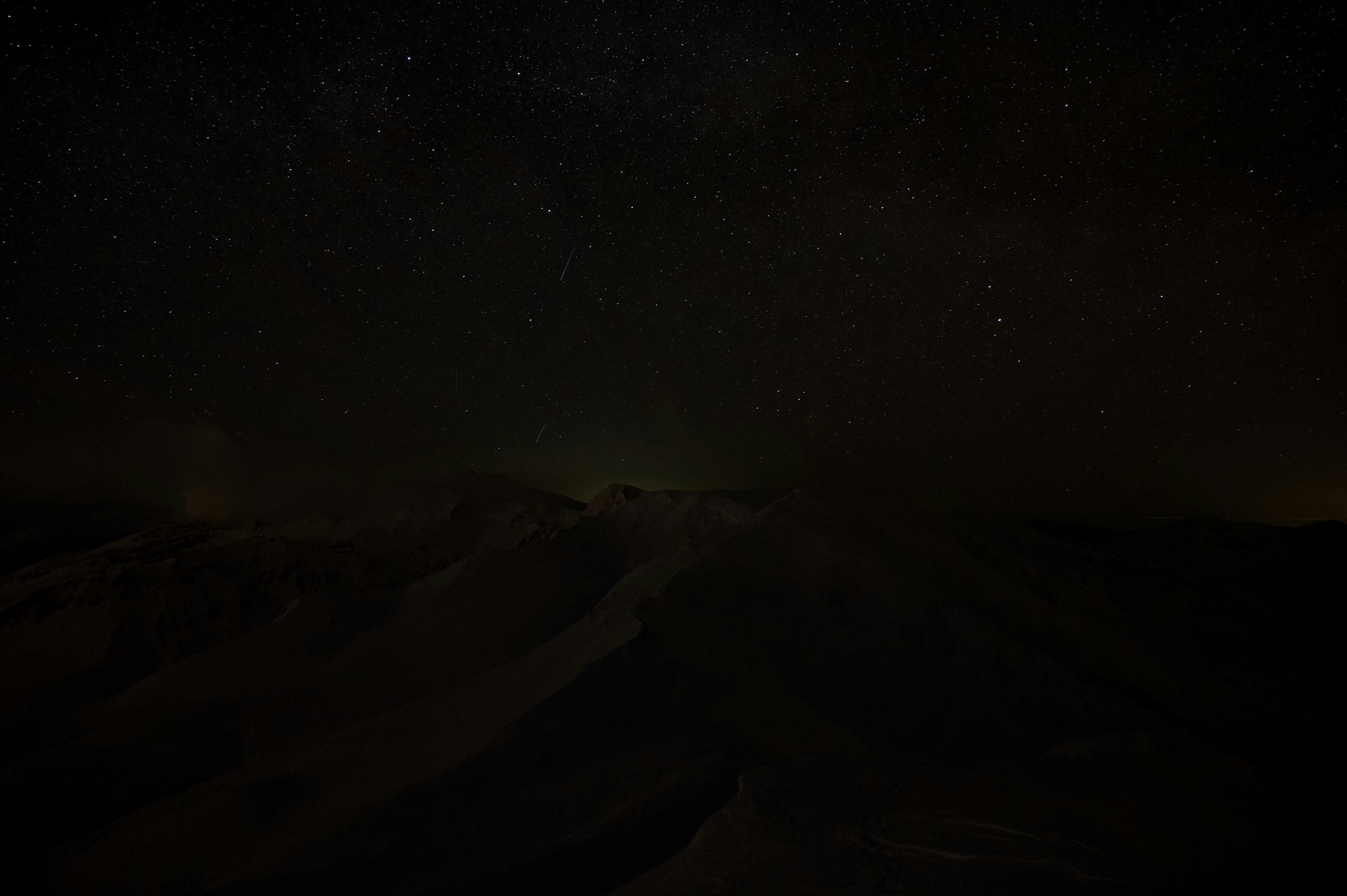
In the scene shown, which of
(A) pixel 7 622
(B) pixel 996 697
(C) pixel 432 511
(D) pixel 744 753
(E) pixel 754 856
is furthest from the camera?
(C) pixel 432 511

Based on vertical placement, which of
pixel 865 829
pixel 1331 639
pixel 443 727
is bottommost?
pixel 1331 639

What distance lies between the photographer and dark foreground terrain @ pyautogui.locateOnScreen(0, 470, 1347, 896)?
228 inches

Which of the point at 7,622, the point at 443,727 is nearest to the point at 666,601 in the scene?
the point at 443,727

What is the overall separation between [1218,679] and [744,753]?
702 inches

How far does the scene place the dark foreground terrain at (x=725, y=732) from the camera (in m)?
5.79

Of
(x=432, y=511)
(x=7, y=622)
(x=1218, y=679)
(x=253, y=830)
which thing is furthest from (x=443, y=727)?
(x=432, y=511)

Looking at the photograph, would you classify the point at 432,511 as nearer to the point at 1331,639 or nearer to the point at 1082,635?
the point at 1082,635

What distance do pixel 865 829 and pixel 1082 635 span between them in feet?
46.1

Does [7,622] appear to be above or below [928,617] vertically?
below

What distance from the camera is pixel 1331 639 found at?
82.6ft

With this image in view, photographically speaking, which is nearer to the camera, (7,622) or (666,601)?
(666,601)

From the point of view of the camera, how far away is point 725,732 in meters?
8.85

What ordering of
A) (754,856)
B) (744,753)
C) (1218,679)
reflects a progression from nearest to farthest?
(754,856) → (744,753) → (1218,679)

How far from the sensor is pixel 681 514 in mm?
34281
